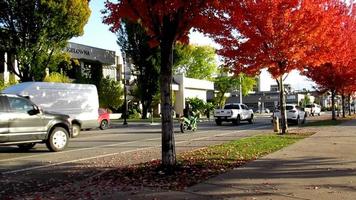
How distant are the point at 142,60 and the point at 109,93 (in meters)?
5.60

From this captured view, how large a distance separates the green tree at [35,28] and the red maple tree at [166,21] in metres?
22.7

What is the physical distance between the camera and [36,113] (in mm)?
15617

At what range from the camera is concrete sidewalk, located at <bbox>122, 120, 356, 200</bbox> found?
25.9 ft

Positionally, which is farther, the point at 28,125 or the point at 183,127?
the point at 183,127

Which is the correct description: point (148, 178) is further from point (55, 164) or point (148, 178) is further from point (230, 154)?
point (230, 154)

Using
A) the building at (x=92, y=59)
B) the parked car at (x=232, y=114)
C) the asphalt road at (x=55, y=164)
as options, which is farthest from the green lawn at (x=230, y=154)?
the building at (x=92, y=59)

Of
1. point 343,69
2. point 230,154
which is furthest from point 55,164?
point 343,69

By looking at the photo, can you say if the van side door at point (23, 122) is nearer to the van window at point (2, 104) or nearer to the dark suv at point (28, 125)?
the dark suv at point (28, 125)

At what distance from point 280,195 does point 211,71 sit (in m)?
83.7

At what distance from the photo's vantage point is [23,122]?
15234 mm

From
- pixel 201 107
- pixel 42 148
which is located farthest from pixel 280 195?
pixel 201 107

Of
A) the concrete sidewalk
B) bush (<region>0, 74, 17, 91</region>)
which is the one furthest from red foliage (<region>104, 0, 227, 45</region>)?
bush (<region>0, 74, 17, 91</region>)

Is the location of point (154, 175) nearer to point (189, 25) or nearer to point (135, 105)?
point (189, 25)

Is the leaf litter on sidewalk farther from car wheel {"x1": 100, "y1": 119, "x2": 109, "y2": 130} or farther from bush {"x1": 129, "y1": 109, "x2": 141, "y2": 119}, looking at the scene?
bush {"x1": 129, "y1": 109, "x2": 141, "y2": 119}
